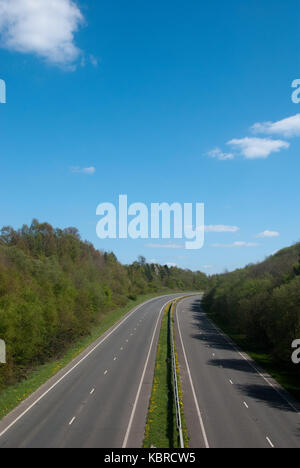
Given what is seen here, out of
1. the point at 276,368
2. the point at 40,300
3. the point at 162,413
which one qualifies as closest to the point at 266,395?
the point at 162,413

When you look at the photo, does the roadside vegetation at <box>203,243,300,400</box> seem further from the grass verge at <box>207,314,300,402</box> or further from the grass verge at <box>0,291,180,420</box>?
the grass verge at <box>0,291,180,420</box>

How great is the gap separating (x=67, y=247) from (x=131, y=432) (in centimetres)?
8620

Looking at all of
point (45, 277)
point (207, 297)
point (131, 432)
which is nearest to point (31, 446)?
point (131, 432)

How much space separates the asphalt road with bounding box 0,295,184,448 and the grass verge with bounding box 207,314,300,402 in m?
12.5

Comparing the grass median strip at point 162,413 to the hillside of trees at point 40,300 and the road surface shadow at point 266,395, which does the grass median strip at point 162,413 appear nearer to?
the road surface shadow at point 266,395

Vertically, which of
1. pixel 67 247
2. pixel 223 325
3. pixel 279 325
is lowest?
pixel 223 325

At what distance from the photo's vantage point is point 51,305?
164 ft

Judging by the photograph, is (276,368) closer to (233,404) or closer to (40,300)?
(233,404)

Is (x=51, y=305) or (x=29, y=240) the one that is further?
(x=29, y=240)

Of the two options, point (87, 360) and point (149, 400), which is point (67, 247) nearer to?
point (87, 360)

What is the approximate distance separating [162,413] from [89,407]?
5405mm

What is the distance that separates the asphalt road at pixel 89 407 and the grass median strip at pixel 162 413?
53cm

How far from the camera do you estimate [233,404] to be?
87.8 ft

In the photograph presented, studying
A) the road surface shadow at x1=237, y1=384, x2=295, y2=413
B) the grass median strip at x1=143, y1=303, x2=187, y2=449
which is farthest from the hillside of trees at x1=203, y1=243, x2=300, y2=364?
the grass median strip at x1=143, y1=303, x2=187, y2=449
